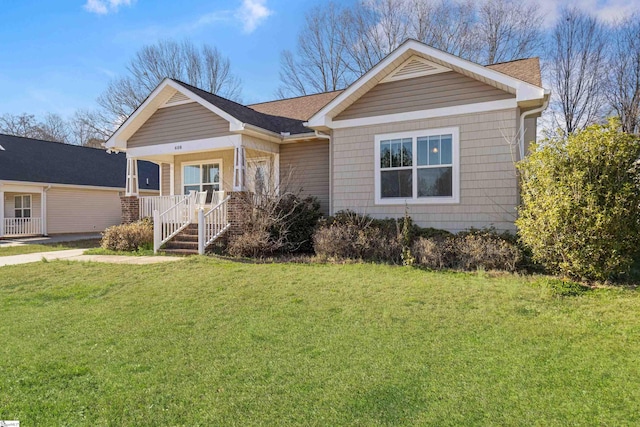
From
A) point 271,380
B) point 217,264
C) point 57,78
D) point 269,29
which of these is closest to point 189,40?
point 269,29

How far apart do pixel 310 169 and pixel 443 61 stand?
16.7 feet

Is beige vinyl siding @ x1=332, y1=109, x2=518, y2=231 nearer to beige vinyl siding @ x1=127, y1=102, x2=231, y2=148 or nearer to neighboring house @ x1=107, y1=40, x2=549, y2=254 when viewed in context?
neighboring house @ x1=107, y1=40, x2=549, y2=254

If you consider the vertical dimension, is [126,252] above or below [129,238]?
below

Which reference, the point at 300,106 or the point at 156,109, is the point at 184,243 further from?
the point at 300,106

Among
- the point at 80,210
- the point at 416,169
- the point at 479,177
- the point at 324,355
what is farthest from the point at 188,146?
the point at 80,210

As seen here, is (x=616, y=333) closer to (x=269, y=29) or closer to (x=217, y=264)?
(x=217, y=264)

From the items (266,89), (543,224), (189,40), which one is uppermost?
(189,40)

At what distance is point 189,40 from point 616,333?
32490 millimetres

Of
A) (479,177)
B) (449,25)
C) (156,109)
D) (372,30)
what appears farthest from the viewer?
(372,30)

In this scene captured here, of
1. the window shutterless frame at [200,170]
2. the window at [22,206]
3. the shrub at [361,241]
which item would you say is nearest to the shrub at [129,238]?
the window shutterless frame at [200,170]

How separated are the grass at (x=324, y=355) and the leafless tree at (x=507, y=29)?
20.4 meters

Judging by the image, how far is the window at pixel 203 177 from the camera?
45.5 ft

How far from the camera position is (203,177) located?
14.2 m

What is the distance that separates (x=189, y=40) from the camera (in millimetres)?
29938
